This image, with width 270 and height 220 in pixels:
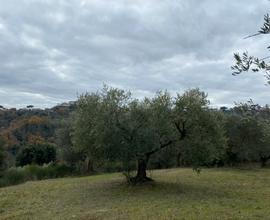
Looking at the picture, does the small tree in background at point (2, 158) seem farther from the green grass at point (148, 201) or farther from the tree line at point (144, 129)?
the tree line at point (144, 129)

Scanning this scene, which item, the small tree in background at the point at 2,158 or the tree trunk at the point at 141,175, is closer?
the tree trunk at the point at 141,175

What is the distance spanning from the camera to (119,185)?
26328 millimetres

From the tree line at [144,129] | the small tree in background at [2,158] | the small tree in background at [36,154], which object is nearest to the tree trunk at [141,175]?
the tree line at [144,129]

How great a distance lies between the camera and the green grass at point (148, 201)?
16250 millimetres

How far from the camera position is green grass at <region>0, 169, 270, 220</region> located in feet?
53.3

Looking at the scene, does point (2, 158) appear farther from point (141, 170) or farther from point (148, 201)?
point (148, 201)

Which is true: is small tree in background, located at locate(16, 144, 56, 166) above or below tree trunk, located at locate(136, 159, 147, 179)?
above

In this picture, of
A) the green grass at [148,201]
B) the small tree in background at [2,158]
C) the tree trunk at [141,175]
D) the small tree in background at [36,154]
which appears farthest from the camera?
the small tree in background at [36,154]

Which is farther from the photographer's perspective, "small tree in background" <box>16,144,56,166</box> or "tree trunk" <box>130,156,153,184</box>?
"small tree in background" <box>16,144,56,166</box>

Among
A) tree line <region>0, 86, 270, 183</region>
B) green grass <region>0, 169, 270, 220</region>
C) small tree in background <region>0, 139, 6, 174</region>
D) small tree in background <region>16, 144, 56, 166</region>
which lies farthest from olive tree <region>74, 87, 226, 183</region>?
small tree in background <region>16, 144, 56, 166</region>

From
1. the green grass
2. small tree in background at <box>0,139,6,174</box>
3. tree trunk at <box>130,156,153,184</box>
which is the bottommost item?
the green grass

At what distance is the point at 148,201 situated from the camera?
19.6 meters

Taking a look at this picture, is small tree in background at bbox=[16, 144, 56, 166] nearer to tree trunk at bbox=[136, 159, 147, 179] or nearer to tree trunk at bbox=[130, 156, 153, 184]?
tree trunk at bbox=[130, 156, 153, 184]

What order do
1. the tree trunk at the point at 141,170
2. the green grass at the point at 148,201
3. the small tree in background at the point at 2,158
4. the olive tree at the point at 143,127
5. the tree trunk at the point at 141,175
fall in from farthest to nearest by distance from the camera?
the small tree in background at the point at 2,158, the tree trunk at the point at 141,170, the tree trunk at the point at 141,175, the olive tree at the point at 143,127, the green grass at the point at 148,201
